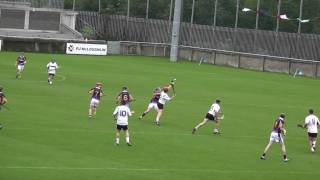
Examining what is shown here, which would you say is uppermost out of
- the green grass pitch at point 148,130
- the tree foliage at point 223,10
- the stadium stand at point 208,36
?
the tree foliage at point 223,10

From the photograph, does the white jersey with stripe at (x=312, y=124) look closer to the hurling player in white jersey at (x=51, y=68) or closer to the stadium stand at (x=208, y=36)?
the hurling player in white jersey at (x=51, y=68)

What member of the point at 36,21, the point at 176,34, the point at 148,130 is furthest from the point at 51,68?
the point at 36,21

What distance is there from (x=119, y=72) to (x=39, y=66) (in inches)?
273

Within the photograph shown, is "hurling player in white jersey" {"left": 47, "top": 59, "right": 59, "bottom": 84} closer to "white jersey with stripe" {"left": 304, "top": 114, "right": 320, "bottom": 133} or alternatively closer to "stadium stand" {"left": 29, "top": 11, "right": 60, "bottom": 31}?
"white jersey with stripe" {"left": 304, "top": 114, "right": 320, "bottom": 133}

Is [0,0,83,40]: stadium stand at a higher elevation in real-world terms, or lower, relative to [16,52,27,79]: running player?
higher

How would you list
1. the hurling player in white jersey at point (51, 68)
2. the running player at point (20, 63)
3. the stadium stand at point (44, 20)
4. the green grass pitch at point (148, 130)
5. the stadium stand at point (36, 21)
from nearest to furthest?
the green grass pitch at point (148, 130)
the hurling player in white jersey at point (51, 68)
the running player at point (20, 63)
the stadium stand at point (36, 21)
the stadium stand at point (44, 20)

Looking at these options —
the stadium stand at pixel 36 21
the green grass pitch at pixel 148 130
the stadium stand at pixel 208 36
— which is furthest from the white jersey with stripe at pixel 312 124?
the stadium stand at pixel 36 21

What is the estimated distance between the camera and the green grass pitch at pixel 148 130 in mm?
26203

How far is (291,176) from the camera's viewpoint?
87.4 ft

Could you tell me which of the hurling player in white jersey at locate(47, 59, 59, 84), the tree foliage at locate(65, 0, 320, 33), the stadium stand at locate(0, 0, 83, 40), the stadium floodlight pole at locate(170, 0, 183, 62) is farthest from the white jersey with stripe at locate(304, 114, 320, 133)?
the stadium stand at locate(0, 0, 83, 40)

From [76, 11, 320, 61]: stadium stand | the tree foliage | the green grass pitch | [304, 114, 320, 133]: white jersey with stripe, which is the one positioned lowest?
the green grass pitch

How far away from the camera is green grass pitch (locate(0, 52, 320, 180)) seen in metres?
26.2

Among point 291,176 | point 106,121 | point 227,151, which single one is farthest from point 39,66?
point 291,176

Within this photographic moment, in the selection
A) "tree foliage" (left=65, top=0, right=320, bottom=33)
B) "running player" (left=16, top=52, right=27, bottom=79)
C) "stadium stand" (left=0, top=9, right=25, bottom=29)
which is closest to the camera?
"running player" (left=16, top=52, right=27, bottom=79)
